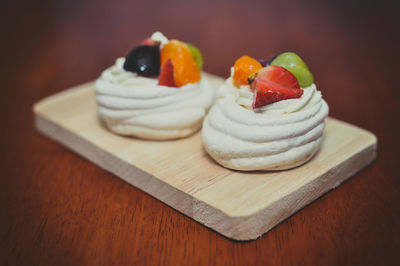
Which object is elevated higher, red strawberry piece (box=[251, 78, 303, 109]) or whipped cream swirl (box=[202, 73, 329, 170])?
red strawberry piece (box=[251, 78, 303, 109])

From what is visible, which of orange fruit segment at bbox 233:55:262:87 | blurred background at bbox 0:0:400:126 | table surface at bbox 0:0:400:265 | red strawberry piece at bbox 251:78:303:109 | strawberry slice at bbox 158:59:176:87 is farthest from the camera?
blurred background at bbox 0:0:400:126

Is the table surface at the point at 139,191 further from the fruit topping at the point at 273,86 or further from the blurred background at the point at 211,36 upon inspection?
the fruit topping at the point at 273,86

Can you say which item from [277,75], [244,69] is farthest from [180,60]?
[277,75]

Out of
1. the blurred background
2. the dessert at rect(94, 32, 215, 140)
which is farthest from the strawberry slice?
the blurred background

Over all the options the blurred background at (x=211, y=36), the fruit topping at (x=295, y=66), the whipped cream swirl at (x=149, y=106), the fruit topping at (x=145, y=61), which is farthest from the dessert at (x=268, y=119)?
the blurred background at (x=211, y=36)

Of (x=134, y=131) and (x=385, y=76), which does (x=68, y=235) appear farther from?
(x=385, y=76)

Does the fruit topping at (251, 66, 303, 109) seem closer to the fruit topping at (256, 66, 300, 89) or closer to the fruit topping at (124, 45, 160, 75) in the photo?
the fruit topping at (256, 66, 300, 89)
